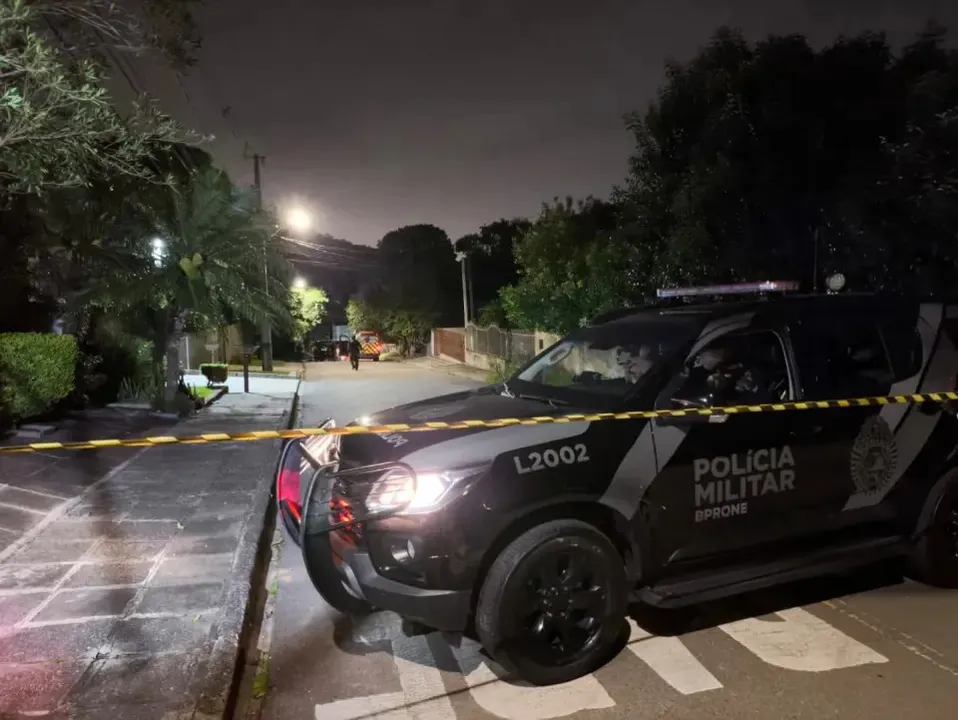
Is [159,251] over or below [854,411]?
over

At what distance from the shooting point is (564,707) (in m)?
3.61

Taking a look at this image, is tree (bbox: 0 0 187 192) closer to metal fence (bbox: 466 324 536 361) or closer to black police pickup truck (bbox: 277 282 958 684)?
black police pickup truck (bbox: 277 282 958 684)

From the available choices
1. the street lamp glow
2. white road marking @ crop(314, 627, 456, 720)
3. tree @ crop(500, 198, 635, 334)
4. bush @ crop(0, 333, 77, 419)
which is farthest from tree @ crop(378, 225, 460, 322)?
white road marking @ crop(314, 627, 456, 720)

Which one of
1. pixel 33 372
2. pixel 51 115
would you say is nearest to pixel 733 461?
pixel 51 115

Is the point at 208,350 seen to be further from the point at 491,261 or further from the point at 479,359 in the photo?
the point at 491,261

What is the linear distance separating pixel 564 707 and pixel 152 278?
11.1 meters

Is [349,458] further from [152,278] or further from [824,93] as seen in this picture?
[152,278]

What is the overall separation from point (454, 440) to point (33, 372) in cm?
807

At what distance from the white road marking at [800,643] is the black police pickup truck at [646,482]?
0.36m

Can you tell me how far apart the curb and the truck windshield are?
2217mm

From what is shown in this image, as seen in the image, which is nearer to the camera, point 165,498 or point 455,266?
point 165,498

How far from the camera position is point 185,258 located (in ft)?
42.3

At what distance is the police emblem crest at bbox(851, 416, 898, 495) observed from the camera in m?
4.52

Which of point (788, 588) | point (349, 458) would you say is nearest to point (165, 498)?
point (349, 458)
